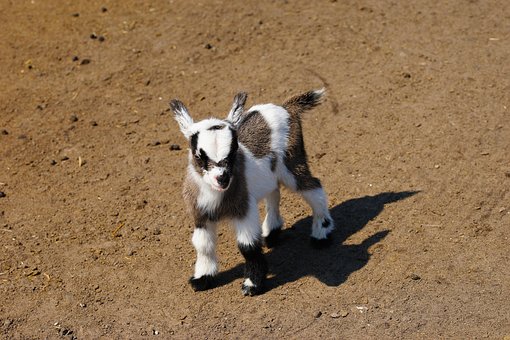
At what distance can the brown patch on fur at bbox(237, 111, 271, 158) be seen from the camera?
7.50 meters

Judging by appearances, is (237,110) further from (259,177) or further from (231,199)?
(231,199)

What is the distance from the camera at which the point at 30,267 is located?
26.2 feet

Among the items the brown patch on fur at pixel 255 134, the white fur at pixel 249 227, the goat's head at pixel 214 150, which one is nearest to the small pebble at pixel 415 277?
the white fur at pixel 249 227

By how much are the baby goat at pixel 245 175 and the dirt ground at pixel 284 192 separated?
0.31 meters

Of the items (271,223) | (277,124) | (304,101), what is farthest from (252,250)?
(304,101)

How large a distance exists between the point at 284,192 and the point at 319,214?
109 centimetres

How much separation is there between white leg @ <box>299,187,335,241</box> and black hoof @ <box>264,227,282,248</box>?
390 millimetres

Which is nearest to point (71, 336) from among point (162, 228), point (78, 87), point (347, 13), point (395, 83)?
point (162, 228)

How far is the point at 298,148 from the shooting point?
308 inches

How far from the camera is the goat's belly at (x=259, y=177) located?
7369 millimetres

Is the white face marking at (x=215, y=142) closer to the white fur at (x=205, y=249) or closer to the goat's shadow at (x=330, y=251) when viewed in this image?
the white fur at (x=205, y=249)

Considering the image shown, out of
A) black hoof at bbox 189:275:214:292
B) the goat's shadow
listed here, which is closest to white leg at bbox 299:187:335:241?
the goat's shadow

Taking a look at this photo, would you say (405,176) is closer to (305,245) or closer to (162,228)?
(305,245)

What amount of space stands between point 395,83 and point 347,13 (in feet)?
6.27
